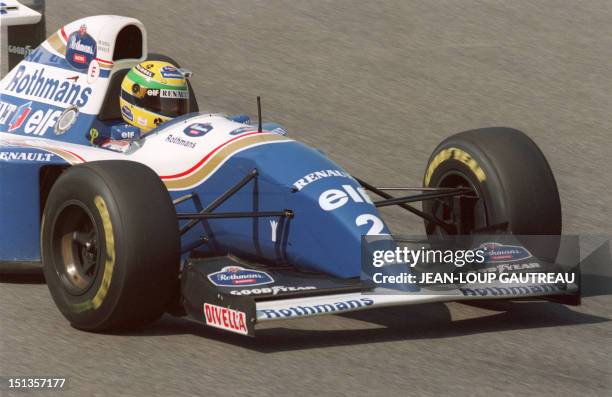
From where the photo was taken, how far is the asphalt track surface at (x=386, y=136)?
625 cm

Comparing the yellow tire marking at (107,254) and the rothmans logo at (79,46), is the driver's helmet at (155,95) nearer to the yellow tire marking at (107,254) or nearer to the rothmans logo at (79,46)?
the rothmans logo at (79,46)

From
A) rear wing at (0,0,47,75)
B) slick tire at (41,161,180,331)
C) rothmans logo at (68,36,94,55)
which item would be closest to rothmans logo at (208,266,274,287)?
slick tire at (41,161,180,331)

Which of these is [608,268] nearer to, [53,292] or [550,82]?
[53,292]

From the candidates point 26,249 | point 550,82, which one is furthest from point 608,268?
point 550,82

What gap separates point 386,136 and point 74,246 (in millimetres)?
5326

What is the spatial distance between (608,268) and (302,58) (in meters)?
6.61

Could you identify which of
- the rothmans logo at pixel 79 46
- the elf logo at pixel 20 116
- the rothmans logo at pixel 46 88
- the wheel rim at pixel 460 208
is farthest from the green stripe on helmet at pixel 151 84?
the wheel rim at pixel 460 208

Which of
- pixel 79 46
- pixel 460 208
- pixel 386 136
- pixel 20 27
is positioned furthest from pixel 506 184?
pixel 20 27

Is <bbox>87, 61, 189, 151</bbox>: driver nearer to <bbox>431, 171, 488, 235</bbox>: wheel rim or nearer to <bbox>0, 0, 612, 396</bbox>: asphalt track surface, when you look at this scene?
<bbox>0, 0, 612, 396</bbox>: asphalt track surface

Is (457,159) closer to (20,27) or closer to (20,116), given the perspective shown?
(20,116)

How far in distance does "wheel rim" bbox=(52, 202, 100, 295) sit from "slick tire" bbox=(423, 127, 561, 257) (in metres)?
2.15

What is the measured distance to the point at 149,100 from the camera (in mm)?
8445

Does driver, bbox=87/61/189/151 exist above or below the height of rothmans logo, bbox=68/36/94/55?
below

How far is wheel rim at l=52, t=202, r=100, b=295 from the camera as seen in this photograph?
7.20 m
